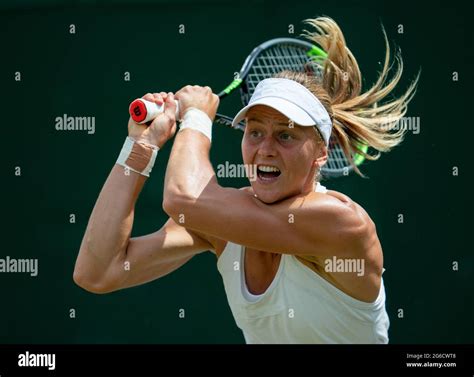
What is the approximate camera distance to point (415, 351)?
415cm

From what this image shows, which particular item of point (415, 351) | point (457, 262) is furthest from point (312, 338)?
point (457, 262)

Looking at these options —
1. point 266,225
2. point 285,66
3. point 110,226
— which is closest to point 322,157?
point 266,225

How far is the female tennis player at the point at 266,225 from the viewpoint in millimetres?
2826

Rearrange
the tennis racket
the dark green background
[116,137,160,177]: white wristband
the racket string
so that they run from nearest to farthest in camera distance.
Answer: [116,137,160,177]: white wristband, the tennis racket, the racket string, the dark green background

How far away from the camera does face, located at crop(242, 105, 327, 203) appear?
2.90m

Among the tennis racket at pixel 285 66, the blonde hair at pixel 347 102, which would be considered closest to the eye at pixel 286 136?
the blonde hair at pixel 347 102

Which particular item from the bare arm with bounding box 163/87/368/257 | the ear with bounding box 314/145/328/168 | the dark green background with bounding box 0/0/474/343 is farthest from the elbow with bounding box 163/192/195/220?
the dark green background with bounding box 0/0/474/343

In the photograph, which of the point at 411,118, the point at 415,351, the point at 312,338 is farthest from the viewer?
the point at 411,118

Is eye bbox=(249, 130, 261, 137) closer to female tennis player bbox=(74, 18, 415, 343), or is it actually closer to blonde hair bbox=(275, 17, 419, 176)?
female tennis player bbox=(74, 18, 415, 343)

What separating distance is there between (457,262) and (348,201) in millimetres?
2262

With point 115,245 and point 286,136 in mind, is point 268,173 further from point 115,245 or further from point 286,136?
point 115,245

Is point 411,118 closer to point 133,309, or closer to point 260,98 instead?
point 133,309

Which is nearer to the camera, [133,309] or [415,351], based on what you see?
[415,351]

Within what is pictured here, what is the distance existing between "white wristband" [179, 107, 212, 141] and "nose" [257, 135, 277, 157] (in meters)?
0.15
